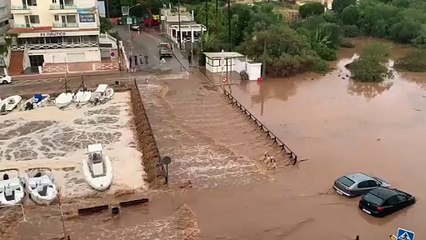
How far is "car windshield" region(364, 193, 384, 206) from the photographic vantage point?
768 inches

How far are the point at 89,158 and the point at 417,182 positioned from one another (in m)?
17.3

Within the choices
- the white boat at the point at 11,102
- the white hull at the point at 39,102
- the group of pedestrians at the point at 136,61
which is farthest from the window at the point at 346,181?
the group of pedestrians at the point at 136,61

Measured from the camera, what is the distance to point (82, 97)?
36.3 metres

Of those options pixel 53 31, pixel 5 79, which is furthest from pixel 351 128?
pixel 53 31

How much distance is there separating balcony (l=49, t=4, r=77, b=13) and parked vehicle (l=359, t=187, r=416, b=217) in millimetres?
39343

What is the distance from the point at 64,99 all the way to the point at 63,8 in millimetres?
17184

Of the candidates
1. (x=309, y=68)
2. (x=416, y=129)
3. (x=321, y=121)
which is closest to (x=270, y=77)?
(x=309, y=68)

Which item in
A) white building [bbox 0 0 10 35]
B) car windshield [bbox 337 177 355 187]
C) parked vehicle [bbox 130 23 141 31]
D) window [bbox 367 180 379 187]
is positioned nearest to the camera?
car windshield [bbox 337 177 355 187]

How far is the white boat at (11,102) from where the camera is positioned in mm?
34669

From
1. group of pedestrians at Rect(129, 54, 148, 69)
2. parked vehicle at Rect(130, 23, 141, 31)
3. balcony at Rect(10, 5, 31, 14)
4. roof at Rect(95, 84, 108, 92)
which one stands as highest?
balcony at Rect(10, 5, 31, 14)

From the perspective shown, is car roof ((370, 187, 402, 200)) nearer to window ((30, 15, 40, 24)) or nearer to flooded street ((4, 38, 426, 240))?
flooded street ((4, 38, 426, 240))

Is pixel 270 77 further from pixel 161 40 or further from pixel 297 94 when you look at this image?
pixel 161 40

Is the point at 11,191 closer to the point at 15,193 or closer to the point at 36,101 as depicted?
the point at 15,193

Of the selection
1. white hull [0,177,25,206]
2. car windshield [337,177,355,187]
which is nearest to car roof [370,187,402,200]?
car windshield [337,177,355,187]
